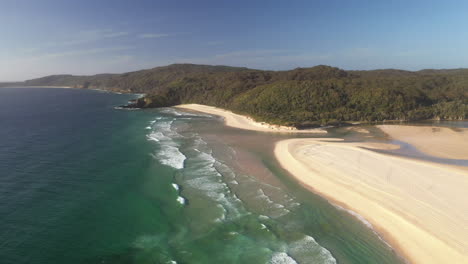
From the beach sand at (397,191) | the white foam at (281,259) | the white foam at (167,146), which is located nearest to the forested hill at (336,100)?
the white foam at (167,146)

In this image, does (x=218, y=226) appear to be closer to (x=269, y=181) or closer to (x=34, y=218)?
(x=269, y=181)

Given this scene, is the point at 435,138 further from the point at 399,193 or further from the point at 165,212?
the point at 165,212

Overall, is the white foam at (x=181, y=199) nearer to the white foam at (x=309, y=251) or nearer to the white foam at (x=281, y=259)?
the white foam at (x=281, y=259)

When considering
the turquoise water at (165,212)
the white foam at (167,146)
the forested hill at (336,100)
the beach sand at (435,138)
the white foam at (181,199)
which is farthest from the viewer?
the forested hill at (336,100)

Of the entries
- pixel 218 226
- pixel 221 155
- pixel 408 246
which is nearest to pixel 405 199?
pixel 408 246

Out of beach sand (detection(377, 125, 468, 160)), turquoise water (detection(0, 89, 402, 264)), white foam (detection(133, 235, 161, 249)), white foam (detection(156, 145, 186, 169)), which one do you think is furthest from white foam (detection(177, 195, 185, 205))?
beach sand (detection(377, 125, 468, 160))
